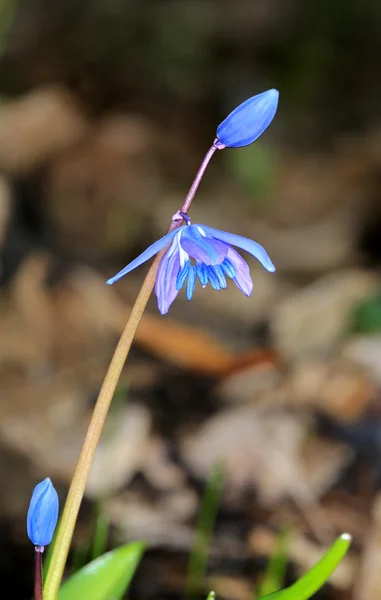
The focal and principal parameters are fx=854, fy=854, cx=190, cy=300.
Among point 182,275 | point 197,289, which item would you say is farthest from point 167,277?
point 197,289

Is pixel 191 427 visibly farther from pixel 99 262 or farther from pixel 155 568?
pixel 99 262

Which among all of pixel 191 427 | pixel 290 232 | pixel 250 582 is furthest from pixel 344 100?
pixel 250 582

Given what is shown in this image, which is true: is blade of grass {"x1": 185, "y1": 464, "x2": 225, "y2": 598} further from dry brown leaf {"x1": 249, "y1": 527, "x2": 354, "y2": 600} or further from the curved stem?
the curved stem

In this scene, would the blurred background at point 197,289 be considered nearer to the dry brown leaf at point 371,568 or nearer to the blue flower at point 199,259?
the dry brown leaf at point 371,568

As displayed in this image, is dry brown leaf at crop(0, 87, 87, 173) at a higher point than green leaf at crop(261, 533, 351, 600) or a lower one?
higher

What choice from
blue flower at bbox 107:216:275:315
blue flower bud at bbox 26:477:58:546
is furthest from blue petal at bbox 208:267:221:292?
blue flower bud at bbox 26:477:58:546
